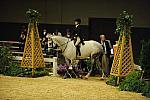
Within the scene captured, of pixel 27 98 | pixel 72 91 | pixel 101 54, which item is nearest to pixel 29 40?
pixel 101 54

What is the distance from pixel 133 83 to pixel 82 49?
137 inches

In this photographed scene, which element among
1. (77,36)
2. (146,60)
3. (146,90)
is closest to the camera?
(146,90)

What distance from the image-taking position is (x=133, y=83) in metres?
11.6

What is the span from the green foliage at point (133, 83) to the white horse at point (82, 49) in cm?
282

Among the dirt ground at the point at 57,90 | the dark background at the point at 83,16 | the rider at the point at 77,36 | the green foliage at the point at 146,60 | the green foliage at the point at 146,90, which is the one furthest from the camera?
the dark background at the point at 83,16

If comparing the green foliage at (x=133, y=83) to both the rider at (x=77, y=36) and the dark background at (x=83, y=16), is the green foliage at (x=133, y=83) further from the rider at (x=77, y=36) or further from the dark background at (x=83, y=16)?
the dark background at (x=83, y=16)

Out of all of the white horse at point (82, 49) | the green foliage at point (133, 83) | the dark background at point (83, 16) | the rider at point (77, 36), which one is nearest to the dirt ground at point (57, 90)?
the green foliage at point (133, 83)

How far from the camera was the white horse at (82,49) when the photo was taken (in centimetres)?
1457

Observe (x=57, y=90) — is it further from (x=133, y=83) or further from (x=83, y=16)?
(x=83, y=16)

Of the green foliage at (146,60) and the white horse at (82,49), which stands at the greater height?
the white horse at (82,49)

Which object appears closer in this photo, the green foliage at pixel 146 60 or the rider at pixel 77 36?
the green foliage at pixel 146 60

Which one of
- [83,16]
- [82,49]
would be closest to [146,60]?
[82,49]

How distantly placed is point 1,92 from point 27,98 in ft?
3.68

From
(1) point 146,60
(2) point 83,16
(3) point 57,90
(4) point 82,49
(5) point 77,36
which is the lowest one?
(3) point 57,90
